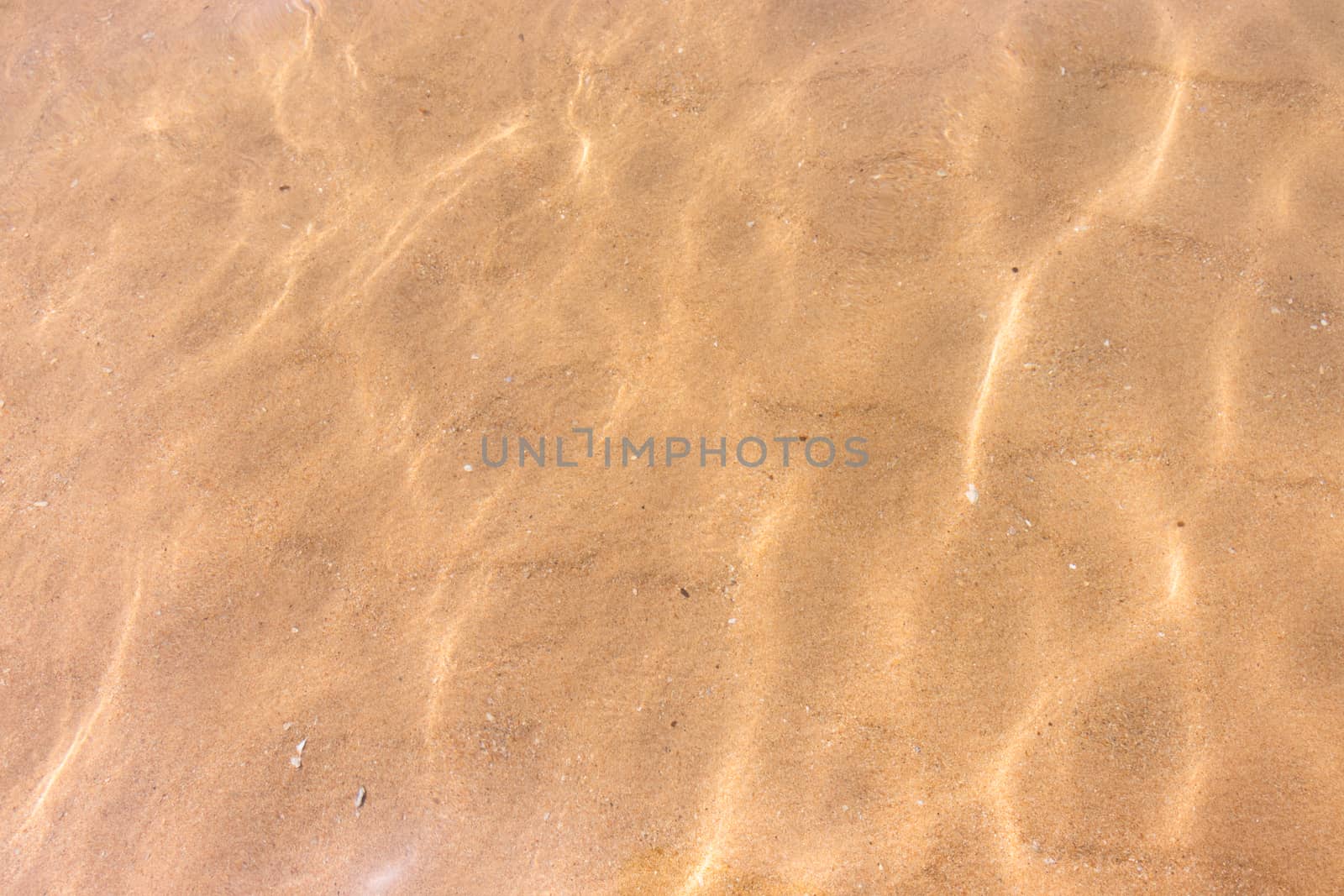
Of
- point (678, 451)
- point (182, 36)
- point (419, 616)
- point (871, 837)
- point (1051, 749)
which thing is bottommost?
point (871, 837)

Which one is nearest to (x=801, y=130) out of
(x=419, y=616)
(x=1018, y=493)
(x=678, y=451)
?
(x=678, y=451)

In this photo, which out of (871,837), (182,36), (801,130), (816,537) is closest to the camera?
(871,837)

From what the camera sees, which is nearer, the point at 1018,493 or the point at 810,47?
the point at 1018,493

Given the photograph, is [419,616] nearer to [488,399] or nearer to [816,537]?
[488,399]

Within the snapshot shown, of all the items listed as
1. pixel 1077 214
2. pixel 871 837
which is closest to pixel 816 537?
pixel 871 837

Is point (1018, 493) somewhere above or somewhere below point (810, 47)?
below

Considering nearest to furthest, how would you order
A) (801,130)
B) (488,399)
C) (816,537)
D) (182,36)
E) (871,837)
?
(871,837) → (816,537) → (488,399) → (801,130) → (182,36)

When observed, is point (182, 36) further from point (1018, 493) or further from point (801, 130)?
point (1018, 493)
